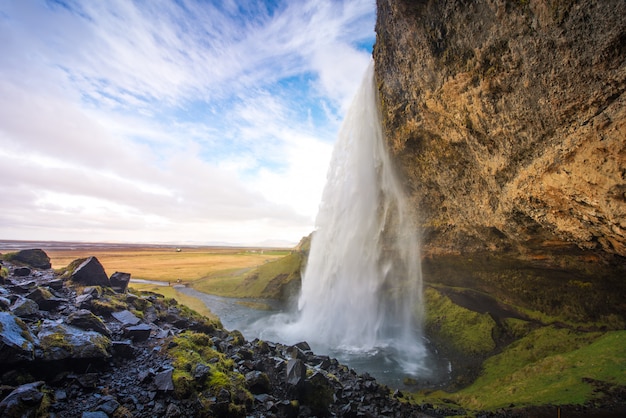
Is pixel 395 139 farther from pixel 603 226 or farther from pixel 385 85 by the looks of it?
→ pixel 603 226

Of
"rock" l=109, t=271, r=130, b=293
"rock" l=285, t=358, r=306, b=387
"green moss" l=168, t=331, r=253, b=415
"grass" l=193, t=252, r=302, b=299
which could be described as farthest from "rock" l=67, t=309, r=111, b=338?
"grass" l=193, t=252, r=302, b=299

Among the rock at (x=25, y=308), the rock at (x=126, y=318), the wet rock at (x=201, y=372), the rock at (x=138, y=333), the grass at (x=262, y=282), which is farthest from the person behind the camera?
the grass at (x=262, y=282)

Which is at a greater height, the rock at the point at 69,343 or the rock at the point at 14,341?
the rock at the point at 14,341

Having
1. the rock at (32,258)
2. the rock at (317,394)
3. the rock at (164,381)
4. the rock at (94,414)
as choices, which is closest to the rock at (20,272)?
the rock at (32,258)

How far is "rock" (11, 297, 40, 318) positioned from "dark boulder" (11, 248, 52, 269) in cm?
1148

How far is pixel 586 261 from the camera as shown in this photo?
1653 cm

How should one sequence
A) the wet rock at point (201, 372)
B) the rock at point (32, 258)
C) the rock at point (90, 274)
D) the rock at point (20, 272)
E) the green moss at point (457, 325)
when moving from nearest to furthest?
1. the wet rock at point (201, 372)
2. the rock at point (90, 274)
3. the rock at point (20, 272)
4. the rock at point (32, 258)
5. the green moss at point (457, 325)

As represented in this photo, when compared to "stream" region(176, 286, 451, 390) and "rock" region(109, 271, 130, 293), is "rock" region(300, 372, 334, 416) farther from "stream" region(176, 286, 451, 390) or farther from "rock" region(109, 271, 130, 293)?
"rock" region(109, 271, 130, 293)

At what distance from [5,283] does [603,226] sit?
26.6m

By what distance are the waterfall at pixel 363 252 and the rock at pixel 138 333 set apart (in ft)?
50.9

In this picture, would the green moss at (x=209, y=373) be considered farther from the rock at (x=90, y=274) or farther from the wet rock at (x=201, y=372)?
the rock at (x=90, y=274)

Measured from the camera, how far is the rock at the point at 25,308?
10.1 meters

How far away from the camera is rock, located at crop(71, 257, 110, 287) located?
16656 mm

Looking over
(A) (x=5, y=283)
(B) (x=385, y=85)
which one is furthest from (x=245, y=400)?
(B) (x=385, y=85)
